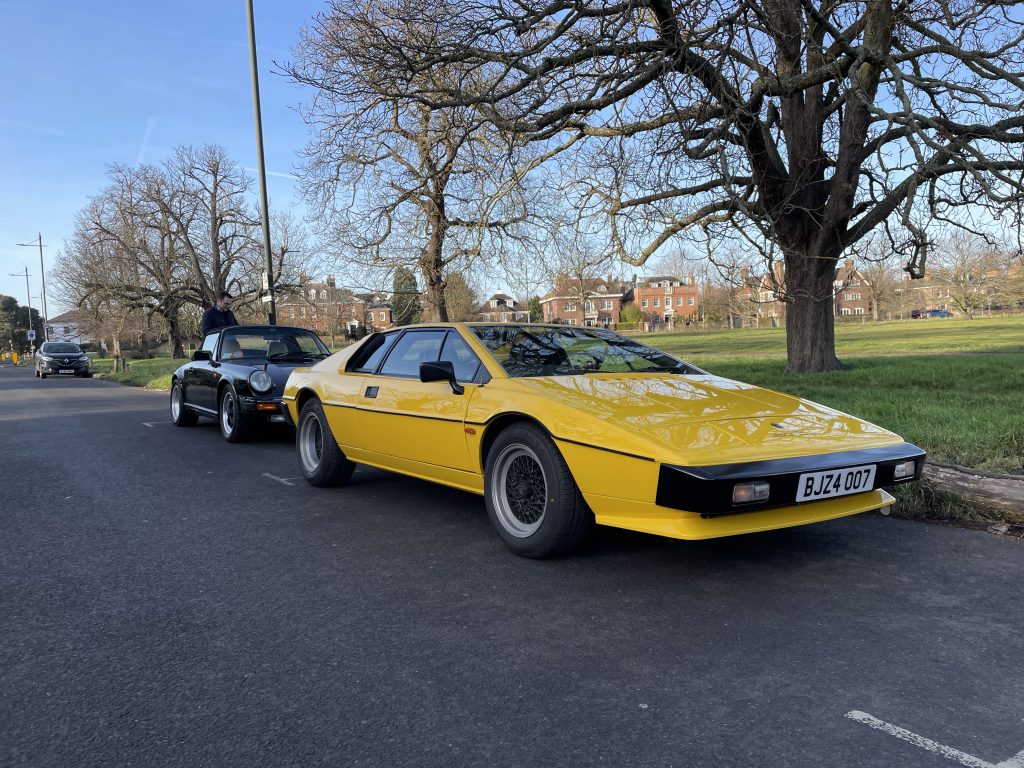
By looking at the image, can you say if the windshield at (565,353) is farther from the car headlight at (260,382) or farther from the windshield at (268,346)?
the windshield at (268,346)

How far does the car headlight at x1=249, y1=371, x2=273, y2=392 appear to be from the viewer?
835 cm

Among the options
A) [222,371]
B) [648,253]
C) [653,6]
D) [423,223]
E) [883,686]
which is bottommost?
[883,686]

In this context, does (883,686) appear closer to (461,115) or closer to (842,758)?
(842,758)

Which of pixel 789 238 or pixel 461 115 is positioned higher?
pixel 461 115

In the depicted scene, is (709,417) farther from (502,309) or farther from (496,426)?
(502,309)

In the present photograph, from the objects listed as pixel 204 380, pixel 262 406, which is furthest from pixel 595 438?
pixel 204 380

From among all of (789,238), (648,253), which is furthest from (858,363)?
(648,253)

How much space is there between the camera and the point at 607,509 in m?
3.55

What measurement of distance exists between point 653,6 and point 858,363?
30.3 feet

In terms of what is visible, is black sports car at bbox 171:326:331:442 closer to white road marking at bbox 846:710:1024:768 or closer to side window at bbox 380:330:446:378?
side window at bbox 380:330:446:378

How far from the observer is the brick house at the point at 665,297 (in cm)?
11081

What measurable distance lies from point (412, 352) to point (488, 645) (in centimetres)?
276

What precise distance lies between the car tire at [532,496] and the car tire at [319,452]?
2.05 m

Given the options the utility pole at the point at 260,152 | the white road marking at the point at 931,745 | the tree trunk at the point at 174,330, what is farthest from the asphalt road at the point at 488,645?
the tree trunk at the point at 174,330
